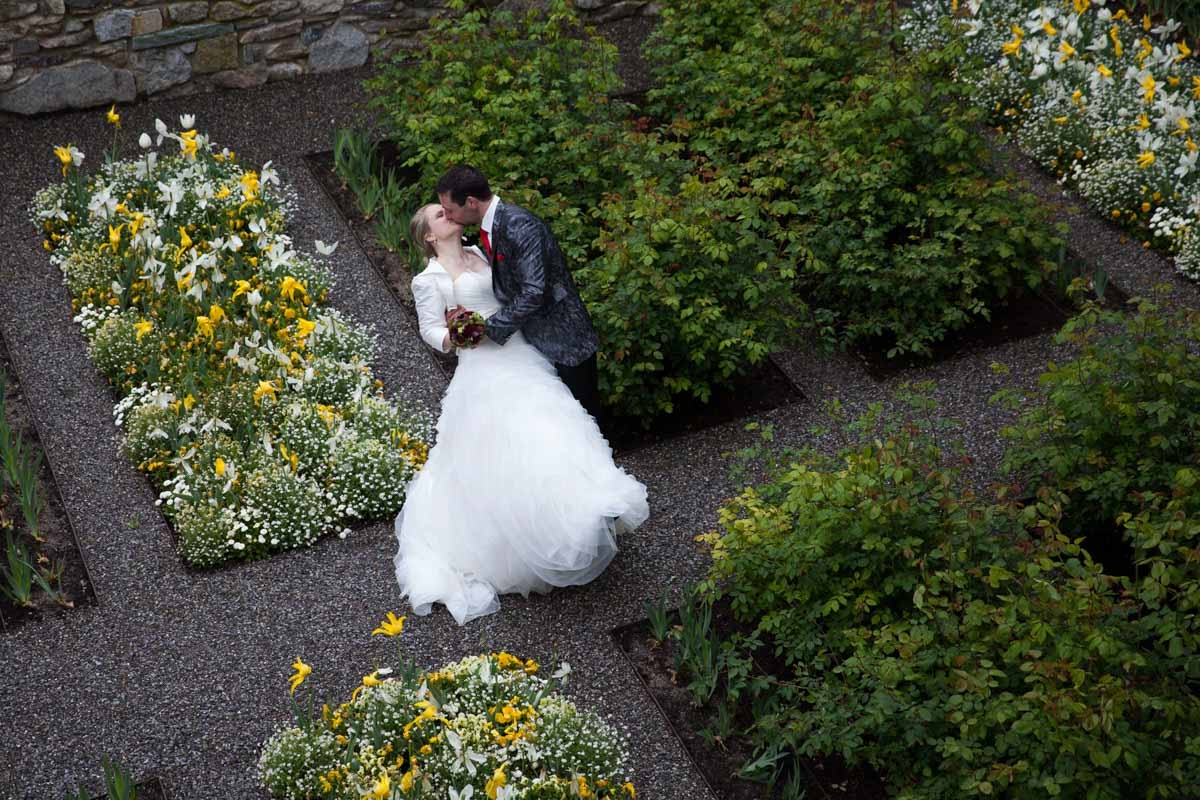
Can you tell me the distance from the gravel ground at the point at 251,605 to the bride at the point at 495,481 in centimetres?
15

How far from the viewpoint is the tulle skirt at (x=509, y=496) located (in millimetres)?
4922

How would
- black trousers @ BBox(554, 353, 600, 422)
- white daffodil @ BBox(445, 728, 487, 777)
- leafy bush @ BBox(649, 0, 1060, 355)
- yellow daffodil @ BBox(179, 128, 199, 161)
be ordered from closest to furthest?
1. white daffodil @ BBox(445, 728, 487, 777)
2. black trousers @ BBox(554, 353, 600, 422)
3. leafy bush @ BBox(649, 0, 1060, 355)
4. yellow daffodil @ BBox(179, 128, 199, 161)

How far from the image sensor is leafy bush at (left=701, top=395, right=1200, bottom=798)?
3.82 m

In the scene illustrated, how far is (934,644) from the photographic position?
4.38 meters

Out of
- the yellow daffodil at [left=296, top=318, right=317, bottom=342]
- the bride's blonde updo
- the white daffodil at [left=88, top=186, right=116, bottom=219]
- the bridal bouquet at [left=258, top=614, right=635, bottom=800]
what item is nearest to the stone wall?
the white daffodil at [left=88, top=186, right=116, bottom=219]

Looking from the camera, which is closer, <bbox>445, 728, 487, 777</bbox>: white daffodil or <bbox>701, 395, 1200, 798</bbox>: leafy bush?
<bbox>701, 395, 1200, 798</bbox>: leafy bush

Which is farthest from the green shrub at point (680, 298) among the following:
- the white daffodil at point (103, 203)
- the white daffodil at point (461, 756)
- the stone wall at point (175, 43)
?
the stone wall at point (175, 43)

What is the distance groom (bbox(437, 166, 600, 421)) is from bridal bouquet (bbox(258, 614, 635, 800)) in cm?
131

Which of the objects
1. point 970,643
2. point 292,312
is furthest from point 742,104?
point 970,643

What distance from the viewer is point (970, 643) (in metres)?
4.27

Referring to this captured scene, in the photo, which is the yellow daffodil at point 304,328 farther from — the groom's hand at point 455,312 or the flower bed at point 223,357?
the groom's hand at point 455,312

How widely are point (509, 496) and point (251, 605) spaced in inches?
42.4

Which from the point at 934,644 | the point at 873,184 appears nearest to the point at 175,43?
the point at 873,184

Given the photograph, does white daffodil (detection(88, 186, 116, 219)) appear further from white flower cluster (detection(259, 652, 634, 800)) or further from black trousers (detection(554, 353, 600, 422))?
white flower cluster (detection(259, 652, 634, 800))
